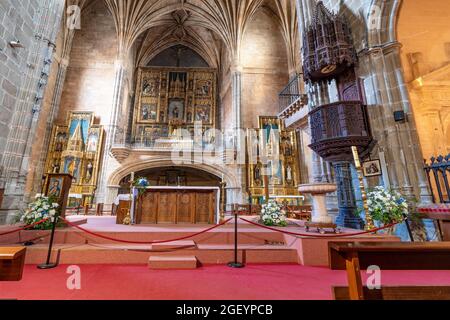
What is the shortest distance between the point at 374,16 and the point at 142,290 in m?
8.32

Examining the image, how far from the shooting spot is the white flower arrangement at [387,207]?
4207 millimetres

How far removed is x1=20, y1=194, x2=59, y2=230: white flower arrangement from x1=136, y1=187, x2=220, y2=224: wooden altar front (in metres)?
1.93

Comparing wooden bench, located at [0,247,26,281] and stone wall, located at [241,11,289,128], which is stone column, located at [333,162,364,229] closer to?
wooden bench, located at [0,247,26,281]

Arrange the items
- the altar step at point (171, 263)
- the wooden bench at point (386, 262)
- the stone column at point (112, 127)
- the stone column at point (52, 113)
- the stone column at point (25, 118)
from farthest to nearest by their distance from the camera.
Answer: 1. the stone column at point (112, 127)
2. the stone column at point (52, 113)
3. the stone column at point (25, 118)
4. the altar step at point (171, 263)
5. the wooden bench at point (386, 262)

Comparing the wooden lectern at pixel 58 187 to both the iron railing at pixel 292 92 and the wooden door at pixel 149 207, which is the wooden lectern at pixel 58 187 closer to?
the wooden door at pixel 149 207

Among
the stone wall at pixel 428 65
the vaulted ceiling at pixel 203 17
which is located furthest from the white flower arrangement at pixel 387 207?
the vaulted ceiling at pixel 203 17

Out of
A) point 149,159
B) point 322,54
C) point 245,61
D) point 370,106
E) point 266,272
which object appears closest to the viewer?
point 266,272

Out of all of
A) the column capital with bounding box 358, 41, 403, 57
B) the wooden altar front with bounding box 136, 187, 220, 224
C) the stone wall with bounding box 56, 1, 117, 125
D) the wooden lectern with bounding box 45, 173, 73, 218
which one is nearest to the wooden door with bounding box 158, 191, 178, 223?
the wooden altar front with bounding box 136, 187, 220, 224

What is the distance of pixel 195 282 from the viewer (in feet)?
9.37

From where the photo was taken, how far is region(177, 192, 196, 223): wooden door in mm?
6083
